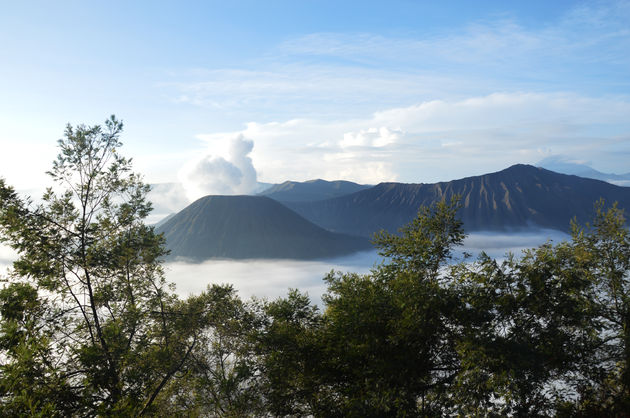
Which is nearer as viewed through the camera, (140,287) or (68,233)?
(68,233)

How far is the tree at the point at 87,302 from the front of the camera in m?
10.2

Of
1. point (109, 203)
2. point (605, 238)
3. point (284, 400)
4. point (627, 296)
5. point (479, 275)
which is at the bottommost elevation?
point (284, 400)

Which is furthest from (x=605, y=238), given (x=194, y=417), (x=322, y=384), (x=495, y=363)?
(x=194, y=417)

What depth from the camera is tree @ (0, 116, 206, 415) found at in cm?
1021

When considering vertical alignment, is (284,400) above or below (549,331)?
below

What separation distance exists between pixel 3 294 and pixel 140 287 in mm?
4906

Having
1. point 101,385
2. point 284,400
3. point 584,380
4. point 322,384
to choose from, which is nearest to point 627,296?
point 584,380

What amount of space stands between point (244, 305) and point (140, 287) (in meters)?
6.54

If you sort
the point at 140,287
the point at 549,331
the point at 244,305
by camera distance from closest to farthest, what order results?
the point at 549,331 → the point at 140,287 → the point at 244,305

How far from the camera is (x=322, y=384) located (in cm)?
1513

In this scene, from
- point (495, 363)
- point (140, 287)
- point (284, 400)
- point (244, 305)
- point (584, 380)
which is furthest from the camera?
point (244, 305)

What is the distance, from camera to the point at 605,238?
1542cm

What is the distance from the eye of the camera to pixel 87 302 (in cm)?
1451

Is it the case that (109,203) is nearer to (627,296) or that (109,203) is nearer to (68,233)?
(68,233)
